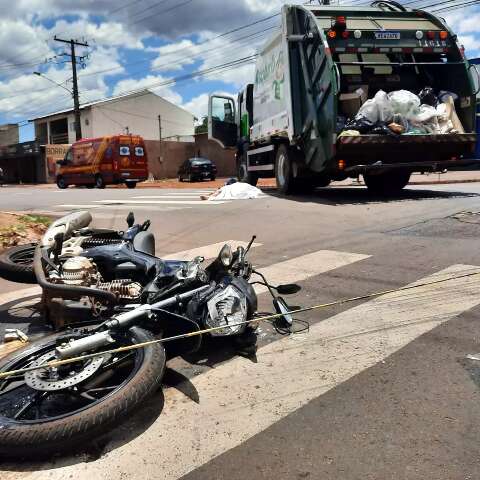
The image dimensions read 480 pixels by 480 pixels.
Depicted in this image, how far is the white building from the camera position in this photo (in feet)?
172

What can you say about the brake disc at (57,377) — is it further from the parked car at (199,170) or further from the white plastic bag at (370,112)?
the parked car at (199,170)

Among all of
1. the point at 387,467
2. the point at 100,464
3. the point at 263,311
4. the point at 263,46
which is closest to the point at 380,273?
the point at 263,311

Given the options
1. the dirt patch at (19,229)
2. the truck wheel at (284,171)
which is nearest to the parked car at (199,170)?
the truck wheel at (284,171)

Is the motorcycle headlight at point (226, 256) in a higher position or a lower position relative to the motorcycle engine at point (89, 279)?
higher

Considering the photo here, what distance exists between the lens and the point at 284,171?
501 inches

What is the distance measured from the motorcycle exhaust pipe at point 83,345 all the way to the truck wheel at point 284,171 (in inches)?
387

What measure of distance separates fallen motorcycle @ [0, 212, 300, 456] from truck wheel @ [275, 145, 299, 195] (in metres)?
8.38

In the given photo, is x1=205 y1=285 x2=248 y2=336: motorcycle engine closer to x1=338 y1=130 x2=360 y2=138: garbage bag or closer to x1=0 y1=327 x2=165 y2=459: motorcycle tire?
x1=0 y1=327 x2=165 y2=459: motorcycle tire

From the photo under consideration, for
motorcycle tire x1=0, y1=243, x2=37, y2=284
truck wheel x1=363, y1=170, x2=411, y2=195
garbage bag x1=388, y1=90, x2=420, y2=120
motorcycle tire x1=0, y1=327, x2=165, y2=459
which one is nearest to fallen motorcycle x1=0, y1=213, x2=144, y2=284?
motorcycle tire x1=0, y1=243, x2=37, y2=284

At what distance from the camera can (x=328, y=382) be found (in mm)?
3070

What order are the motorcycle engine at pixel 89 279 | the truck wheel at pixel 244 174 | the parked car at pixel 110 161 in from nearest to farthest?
1. the motorcycle engine at pixel 89 279
2. the truck wheel at pixel 244 174
3. the parked car at pixel 110 161

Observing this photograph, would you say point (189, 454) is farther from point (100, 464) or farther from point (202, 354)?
point (202, 354)

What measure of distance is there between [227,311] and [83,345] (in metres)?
0.91

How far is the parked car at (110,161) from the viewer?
80.3 ft
